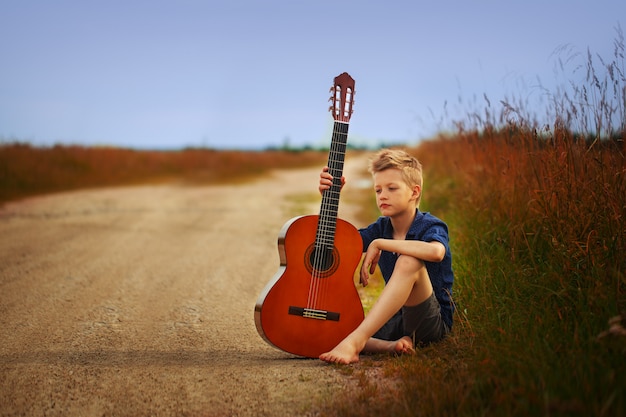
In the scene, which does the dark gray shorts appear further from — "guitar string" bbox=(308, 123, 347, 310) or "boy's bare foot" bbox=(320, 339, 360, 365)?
"guitar string" bbox=(308, 123, 347, 310)

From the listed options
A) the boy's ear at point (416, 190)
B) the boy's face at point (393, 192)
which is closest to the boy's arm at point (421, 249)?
the boy's face at point (393, 192)

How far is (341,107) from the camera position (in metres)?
3.71

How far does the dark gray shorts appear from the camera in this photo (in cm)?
347

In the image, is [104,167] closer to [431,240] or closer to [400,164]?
[400,164]

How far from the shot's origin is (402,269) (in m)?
3.31

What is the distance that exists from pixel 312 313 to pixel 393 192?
0.87m

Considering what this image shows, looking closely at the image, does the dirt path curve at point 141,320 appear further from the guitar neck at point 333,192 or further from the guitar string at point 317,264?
the guitar neck at point 333,192

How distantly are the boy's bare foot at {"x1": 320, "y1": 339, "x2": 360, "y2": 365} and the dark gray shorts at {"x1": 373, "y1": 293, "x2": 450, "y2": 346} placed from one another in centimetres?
36

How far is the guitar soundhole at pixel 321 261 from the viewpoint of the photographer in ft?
11.8

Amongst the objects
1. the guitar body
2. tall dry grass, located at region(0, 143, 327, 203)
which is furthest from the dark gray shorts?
tall dry grass, located at region(0, 143, 327, 203)

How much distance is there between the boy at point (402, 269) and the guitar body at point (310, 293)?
0.48 feet

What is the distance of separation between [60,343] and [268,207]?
289 inches

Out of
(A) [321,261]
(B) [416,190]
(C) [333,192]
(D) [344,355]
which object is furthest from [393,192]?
(D) [344,355]

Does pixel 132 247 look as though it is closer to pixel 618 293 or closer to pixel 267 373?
pixel 267 373
